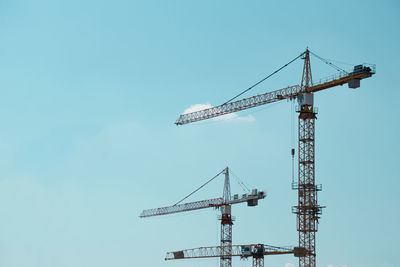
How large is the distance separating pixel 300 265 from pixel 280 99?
120ft

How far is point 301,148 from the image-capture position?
149750 millimetres

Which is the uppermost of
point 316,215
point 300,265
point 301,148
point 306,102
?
point 306,102

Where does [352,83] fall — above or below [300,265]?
above

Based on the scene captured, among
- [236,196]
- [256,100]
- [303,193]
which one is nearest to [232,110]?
[256,100]

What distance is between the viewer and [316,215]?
5782 inches

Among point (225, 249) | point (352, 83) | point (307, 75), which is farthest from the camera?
point (225, 249)

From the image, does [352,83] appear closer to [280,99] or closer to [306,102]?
[306,102]

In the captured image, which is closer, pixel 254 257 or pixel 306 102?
pixel 306 102

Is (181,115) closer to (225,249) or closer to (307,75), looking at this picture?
(225,249)

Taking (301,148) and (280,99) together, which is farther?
(280,99)

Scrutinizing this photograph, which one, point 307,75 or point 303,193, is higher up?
point 307,75

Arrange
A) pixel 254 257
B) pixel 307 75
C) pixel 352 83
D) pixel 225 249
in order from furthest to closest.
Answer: pixel 225 249 < pixel 254 257 < pixel 307 75 < pixel 352 83

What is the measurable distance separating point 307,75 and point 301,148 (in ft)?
57.0

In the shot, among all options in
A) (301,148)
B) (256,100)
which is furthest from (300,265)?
(256,100)
